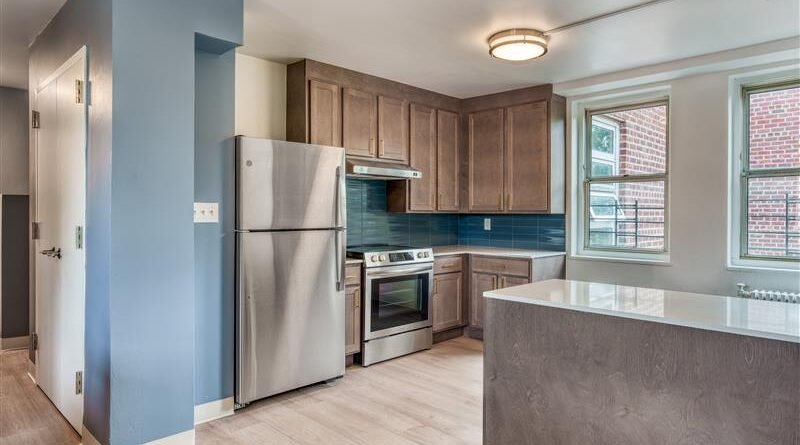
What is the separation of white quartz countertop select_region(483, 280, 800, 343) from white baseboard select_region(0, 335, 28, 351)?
442 cm

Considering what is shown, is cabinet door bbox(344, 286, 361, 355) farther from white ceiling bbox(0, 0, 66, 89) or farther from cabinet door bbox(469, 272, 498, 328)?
Answer: white ceiling bbox(0, 0, 66, 89)

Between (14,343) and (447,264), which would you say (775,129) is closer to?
(447,264)

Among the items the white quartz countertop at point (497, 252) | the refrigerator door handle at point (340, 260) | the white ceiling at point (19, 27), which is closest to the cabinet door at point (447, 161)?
the white quartz countertop at point (497, 252)

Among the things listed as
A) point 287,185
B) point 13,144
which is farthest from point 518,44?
point 13,144

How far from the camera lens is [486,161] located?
498 cm

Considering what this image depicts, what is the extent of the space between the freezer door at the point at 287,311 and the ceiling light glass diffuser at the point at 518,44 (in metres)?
1.71

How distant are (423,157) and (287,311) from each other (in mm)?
2219

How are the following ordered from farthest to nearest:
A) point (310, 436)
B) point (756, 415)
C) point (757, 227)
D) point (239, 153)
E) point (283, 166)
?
point (757, 227)
point (283, 166)
point (239, 153)
point (310, 436)
point (756, 415)

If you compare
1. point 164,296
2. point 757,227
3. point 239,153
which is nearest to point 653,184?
point 757,227

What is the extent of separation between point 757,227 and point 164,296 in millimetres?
4134

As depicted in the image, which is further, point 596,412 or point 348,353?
point 348,353

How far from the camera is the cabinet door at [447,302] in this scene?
4480mm

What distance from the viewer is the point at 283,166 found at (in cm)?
319

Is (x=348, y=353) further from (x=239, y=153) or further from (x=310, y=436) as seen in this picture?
(x=239, y=153)
